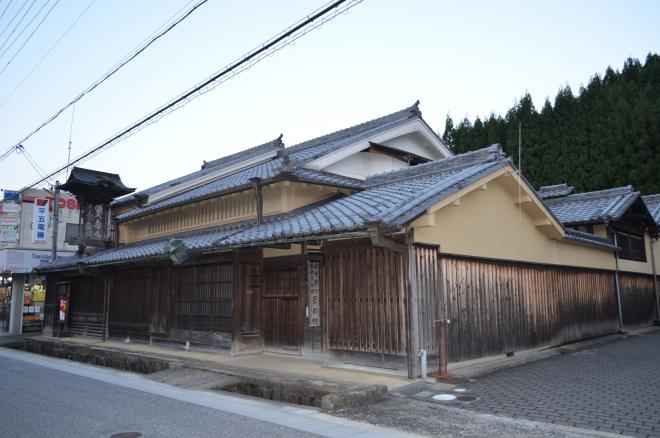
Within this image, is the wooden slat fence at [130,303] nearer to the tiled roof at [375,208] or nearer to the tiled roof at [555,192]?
the tiled roof at [375,208]

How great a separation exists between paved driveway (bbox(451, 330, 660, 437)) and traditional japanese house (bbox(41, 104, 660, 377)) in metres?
1.32

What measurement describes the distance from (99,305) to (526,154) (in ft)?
115

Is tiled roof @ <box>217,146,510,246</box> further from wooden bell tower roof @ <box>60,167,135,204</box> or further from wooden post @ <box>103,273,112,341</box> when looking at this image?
wooden bell tower roof @ <box>60,167,135,204</box>

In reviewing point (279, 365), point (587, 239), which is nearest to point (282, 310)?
point (279, 365)

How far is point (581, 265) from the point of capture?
52.8 feet

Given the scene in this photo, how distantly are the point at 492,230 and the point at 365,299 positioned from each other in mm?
4184

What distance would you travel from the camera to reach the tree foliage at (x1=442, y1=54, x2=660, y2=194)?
33.7 metres

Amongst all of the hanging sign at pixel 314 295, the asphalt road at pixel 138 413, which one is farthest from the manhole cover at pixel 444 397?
the hanging sign at pixel 314 295

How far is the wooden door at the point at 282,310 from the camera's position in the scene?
40.2 ft

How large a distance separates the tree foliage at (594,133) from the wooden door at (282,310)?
100ft

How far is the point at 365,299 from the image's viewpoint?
9867 millimetres

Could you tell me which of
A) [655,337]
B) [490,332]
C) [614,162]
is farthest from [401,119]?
[614,162]

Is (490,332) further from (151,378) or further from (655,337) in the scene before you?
(655,337)

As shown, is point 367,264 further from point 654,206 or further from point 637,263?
point 654,206
